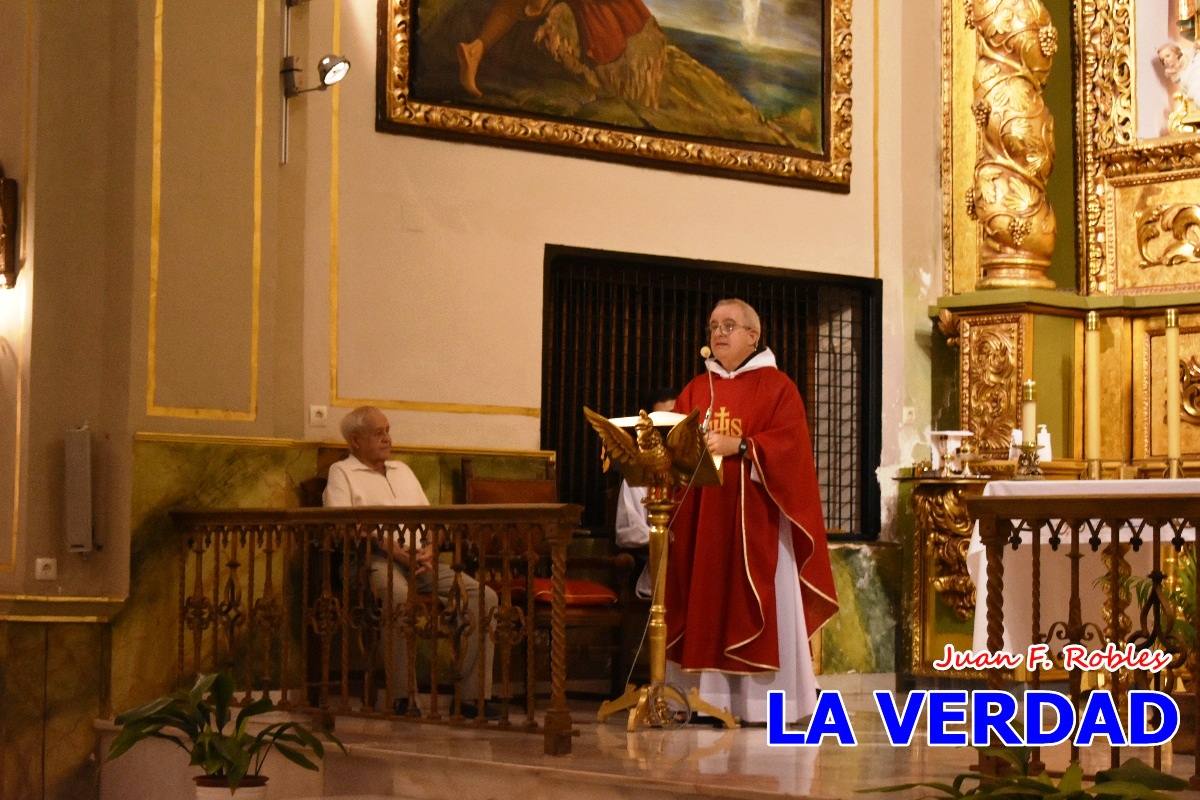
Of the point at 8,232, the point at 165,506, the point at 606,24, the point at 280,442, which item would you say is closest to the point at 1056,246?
the point at 606,24

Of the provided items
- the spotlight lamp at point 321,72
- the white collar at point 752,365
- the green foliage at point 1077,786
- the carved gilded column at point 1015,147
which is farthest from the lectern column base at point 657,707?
the carved gilded column at point 1015,147

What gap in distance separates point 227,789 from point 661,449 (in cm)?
208

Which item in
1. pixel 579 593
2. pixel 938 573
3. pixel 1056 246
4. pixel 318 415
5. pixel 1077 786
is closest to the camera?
pixel 1077 786

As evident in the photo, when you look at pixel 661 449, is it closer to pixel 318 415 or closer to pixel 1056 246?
pixel 318 415

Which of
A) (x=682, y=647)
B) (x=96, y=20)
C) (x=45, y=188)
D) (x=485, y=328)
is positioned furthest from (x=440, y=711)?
(x=96, y=20)

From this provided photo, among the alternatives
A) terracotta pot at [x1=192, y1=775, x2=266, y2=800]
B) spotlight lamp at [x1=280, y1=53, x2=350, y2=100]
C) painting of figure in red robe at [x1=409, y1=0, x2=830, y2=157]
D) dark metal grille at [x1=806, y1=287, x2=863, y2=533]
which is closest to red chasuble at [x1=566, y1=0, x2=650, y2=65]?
painting of figure in red robe at [x1=409, y1=0, x2=830, y2=157]

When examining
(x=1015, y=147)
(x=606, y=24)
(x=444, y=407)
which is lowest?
(x=444, y=407)

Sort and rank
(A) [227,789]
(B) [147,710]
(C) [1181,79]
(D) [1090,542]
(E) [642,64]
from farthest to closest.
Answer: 1. (C) [1181,79]
2. (E) [642,64]
3. (B) [147,710]
4. (A) [227,789]
5. (D) [1090,542]

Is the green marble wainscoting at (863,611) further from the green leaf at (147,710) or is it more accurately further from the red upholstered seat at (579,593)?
the green leaf at (147,710)

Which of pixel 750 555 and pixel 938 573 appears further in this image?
pixel 938 573

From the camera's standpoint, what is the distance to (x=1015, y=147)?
10398mm

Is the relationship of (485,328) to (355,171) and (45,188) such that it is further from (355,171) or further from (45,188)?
(45,188)

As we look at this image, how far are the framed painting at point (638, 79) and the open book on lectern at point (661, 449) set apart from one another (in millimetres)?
2666

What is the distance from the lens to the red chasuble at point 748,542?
781cm
